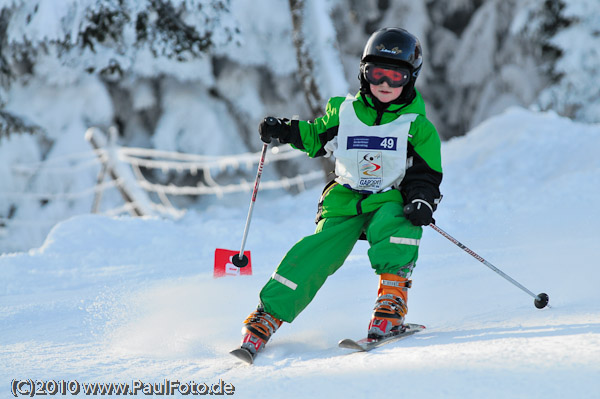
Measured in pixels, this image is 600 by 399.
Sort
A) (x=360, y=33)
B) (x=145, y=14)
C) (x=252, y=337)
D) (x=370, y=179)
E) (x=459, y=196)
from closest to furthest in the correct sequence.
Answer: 1. (x=252, y=337)
2. (x=370, y=179)
3. (x=459, y=196)
4. (x=145, y=14)
5. (x=360, y=33)

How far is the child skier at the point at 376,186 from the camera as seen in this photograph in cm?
283

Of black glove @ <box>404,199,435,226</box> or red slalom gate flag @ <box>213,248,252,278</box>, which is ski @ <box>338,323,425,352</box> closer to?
black glove @ <box>404,199,435,226</box>

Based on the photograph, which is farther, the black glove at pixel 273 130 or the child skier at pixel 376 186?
the black glove at pixel 273 130

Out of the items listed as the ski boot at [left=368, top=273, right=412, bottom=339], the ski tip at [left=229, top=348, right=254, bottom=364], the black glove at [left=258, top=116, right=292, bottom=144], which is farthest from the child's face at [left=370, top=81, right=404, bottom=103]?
the ski tip at [left=229, top=348, right=254, bottom=364]

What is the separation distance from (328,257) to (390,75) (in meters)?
0.84

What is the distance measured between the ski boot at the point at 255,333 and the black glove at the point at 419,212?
28.0 inches

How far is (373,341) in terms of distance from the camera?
2.67 m

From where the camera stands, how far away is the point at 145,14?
25.8 ft

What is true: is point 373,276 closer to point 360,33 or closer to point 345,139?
point 345,139

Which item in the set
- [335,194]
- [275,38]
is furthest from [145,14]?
[335,194]

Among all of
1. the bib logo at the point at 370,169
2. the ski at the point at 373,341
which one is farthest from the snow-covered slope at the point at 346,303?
the bib logo at the point at 370,169

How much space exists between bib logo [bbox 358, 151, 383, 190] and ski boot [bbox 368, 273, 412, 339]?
1.34ft

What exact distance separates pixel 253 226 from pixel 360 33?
23.9ft

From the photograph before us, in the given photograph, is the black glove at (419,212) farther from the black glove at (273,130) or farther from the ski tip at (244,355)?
the ski tip at (244,355)
